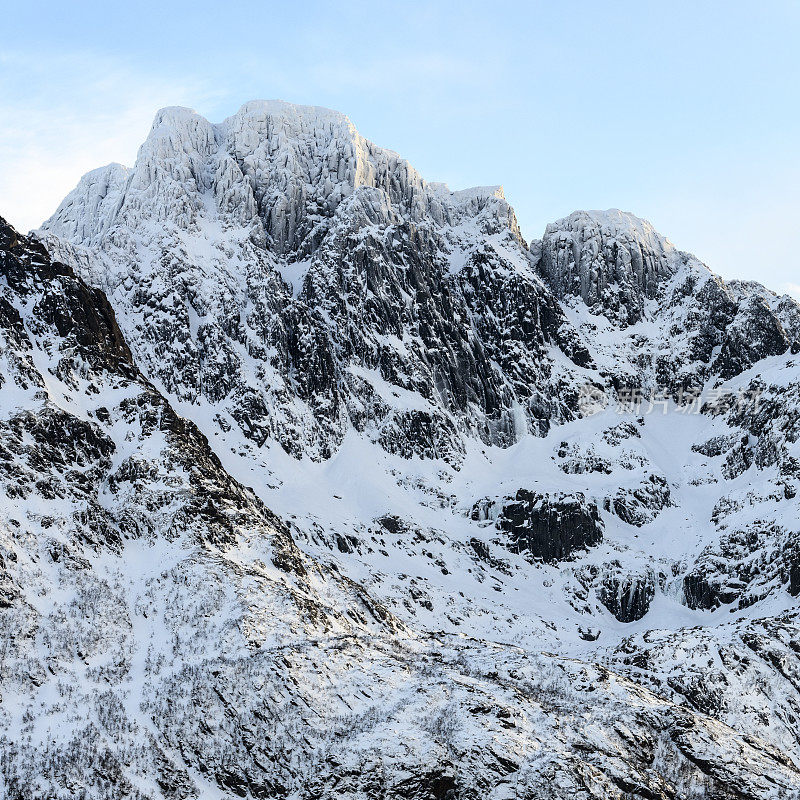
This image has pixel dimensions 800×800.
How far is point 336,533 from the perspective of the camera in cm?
13950

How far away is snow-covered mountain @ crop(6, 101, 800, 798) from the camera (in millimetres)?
71250

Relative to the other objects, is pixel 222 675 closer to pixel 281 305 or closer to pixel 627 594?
pixel 627 594

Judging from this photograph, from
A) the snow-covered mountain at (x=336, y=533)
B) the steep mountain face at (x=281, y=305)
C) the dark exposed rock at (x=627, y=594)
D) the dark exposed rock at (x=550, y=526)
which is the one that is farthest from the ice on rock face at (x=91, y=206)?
the dark exposed rock at (x=627, y=594)

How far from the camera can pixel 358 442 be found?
6516 inches

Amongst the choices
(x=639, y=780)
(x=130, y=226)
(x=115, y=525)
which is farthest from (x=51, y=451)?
(x=130, y=226)

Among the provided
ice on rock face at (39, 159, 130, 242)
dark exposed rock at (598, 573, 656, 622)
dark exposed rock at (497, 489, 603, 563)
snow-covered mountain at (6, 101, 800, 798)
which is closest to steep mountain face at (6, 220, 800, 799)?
snow-covered mountain at (6, 101, 800, 798)

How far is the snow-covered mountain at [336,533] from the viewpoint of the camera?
234 ft

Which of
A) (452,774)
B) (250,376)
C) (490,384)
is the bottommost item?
(452,774)

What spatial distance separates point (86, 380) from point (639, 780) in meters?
70.9

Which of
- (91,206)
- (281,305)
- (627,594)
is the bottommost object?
(627,594)

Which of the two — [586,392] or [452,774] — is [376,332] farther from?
[452,774]

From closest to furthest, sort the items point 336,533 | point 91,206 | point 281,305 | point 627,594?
point 336,533
point 627,594
point 281,305
point 91,206

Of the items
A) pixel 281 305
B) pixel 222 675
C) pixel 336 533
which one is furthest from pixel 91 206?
pixel 222 675

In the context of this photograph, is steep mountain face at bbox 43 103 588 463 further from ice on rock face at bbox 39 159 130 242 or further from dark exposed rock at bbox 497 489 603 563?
dark exposed rock at bbox 497 489 603 563
